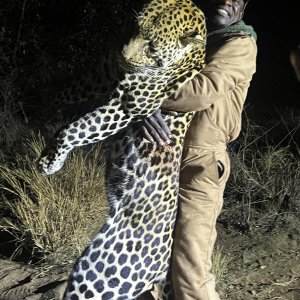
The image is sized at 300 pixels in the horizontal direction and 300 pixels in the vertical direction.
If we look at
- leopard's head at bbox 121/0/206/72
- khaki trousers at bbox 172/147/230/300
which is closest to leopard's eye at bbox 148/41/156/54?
leopard's head at bbox 121/0/206/72

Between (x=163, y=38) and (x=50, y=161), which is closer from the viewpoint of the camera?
(x=163, y=38)

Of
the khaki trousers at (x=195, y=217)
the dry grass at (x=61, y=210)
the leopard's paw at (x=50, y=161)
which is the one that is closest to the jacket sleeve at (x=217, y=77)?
the khaki trousers at (x=195, y=217)

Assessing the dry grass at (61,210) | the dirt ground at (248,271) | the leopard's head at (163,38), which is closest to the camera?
the leopard's head at (163,38)

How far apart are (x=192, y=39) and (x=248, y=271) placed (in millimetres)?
2356

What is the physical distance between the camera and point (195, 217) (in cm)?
227

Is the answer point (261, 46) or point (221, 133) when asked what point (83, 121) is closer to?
point (221, 133)

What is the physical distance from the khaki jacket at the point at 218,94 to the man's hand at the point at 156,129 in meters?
0.05

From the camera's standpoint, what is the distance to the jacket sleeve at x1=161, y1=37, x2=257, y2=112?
2.04m

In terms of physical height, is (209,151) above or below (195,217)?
above

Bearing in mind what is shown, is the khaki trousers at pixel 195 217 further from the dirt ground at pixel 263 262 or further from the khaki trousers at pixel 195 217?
the dirt ground at pixel 263 262

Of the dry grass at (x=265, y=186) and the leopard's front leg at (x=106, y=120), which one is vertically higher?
the leopard's front leg at (x=106, y=120)

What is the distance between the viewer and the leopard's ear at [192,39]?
195 centimetres

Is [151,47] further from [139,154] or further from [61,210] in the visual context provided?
[61,210]

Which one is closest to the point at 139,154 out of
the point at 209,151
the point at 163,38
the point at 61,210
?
the point at 209,151
